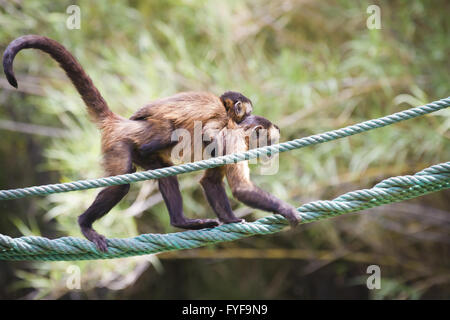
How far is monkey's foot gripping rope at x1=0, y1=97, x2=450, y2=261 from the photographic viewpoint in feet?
7.94

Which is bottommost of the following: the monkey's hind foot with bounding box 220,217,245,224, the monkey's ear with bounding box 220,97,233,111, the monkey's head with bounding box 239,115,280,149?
the monkey's hind foot with bounding box 220,217,245,224

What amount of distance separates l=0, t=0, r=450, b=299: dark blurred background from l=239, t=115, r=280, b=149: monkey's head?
213 cm

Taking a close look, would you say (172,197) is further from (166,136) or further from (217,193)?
(166,136)

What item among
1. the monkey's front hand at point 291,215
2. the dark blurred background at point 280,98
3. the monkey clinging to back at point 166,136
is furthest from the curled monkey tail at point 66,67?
the dark blurred background at point 280,98

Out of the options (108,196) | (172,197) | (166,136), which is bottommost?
(108,196)

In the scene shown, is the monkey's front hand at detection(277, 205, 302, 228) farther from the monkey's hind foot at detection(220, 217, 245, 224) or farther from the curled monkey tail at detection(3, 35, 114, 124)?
the curled monkey tail at detection(3, 35, 114, 124)

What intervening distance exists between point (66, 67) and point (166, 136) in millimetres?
769

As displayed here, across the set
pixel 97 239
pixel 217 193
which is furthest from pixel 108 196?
pixel 217 193

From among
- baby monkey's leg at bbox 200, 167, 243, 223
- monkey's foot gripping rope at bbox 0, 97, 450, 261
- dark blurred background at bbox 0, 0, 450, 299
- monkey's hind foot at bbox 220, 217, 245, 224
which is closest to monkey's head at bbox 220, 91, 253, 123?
baby monkey's leg at bbox 200, 167, 243, 223

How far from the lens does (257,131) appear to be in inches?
140

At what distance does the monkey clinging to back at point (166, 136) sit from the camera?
10.3ft

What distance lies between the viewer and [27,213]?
8.20m

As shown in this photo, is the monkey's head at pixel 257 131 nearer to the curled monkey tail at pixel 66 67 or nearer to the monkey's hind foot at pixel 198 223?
the monkey's hind foot at pixel 198 223

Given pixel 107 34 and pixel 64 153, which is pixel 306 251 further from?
pixel 107 34
